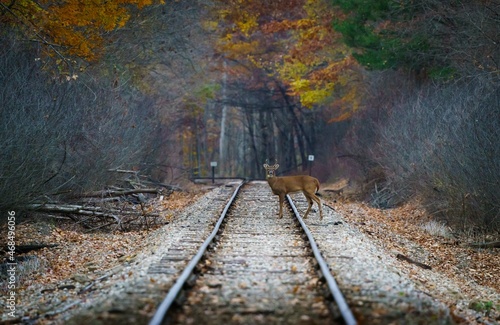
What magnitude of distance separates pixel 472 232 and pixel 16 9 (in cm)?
1237

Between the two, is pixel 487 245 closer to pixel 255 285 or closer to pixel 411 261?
pixel 411 261

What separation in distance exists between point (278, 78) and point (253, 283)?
38835 millimetres

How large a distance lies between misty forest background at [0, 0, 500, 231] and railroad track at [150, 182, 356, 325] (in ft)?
14.6

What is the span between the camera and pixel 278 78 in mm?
46812

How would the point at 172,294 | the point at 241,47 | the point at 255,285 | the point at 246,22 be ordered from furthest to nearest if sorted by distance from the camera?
1. the point at 241,47
2. the point at 246,22
3. the point at 255,285
4. the point at 172,294

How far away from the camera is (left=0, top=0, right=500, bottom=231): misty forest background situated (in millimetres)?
15773

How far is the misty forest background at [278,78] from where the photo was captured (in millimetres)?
15773

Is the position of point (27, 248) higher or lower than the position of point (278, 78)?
lower

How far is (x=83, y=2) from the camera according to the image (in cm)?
1945

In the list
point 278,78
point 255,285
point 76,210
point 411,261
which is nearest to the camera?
point 255,285

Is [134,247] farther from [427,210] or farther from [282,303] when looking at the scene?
[427,210]

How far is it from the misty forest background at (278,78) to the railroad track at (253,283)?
4.44 meters

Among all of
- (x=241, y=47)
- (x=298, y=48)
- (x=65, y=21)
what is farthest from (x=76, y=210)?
(x=241, y=47)

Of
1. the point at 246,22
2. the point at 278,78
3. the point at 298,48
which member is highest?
the point at 246,22
